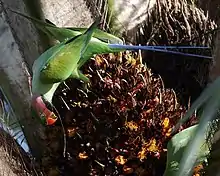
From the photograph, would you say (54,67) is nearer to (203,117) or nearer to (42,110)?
(42,110)

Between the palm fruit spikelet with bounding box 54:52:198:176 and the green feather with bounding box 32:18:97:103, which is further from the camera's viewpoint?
the palm fruit spikelet with bounding box 54:52:198:176

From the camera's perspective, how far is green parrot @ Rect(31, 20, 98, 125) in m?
1.18

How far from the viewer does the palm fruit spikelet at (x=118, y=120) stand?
139 cm

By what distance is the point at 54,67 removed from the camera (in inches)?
46.4

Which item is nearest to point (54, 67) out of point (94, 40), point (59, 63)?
point (59, 63)

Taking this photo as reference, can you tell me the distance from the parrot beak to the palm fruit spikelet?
0.16 m

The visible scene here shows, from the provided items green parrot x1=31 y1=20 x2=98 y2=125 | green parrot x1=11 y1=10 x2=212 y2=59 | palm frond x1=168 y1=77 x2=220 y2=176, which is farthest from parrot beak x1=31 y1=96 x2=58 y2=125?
palm frond x1=168 y1=77 x2=220 y2=176

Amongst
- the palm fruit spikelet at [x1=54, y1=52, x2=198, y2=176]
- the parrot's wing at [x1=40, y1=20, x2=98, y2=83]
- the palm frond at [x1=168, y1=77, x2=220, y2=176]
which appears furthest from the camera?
the palm fruit spikelet at [x1=54, y1=52, x2=198, y2=176]

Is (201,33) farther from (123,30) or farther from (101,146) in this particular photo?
(101,146)

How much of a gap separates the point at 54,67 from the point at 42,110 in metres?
0.11

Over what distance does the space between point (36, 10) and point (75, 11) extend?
0.11 metres

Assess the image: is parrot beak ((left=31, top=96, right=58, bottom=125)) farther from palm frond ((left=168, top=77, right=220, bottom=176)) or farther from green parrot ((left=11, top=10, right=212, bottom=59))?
palm frond ((left=168, top=77, right=220, bottom=176))

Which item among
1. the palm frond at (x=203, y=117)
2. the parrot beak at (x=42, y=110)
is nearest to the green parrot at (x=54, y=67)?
the parrot beak at (x=42, y=110)

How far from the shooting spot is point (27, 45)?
1.46 meters
